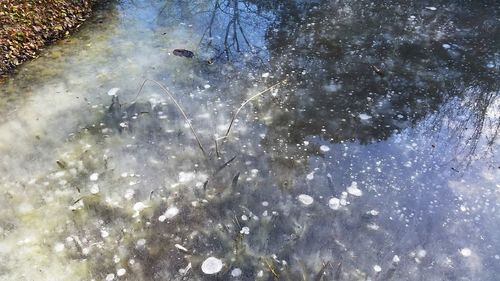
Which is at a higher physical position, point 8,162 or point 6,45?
point 6,45

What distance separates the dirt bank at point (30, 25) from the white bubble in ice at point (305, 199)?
341 centimetres

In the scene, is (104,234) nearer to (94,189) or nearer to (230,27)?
(94,189)

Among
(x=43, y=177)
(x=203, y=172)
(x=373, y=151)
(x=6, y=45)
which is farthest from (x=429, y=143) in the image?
(x=6, y=45)

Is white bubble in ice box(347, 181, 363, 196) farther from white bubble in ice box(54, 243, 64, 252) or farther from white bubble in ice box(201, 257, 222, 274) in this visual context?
white bubble in ice box(54, 243, 64, 252)

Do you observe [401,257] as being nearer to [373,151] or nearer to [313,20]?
[373,151]

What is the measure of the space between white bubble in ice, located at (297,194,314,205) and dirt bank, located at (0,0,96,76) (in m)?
3.41

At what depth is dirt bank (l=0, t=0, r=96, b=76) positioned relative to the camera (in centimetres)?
459

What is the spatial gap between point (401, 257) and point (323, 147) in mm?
1162

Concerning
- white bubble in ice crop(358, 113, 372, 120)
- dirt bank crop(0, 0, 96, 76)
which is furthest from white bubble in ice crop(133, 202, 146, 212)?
dirt bank crop(0, 0, 96, 76)

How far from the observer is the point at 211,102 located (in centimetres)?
416

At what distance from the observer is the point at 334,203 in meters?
3.21

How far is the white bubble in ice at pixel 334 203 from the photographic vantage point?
3.18 meters

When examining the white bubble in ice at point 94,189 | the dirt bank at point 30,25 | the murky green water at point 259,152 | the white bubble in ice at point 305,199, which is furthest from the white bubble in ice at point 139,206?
the dirt bank at point 30,25

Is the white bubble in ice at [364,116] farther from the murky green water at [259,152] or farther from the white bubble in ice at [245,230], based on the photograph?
the white bubble in ice at [245,230]
